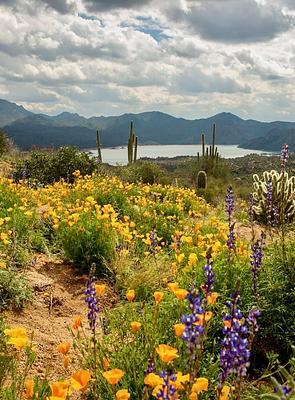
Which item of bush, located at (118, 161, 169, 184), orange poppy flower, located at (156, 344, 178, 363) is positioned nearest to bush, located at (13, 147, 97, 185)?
bush, located at (118, 161, 169, 184)

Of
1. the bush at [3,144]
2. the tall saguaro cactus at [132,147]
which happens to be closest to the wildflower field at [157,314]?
the tall saguaro cactus at [132,147]

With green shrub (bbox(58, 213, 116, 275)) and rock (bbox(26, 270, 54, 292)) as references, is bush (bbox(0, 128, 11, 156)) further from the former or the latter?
rock (bbox(26, 270, 54, 292))

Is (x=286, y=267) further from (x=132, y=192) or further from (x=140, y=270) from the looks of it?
(x=132, y=192)

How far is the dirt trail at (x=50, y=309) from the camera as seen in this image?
364 centimetres

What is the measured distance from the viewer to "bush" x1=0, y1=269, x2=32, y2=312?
14.2 feet

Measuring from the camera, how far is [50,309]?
15.1 ft

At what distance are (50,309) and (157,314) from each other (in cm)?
151

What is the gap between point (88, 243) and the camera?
582cm

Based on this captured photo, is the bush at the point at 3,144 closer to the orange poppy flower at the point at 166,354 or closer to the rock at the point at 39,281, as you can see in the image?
the rock at the point at 39,281

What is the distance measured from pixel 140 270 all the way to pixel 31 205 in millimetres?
3285

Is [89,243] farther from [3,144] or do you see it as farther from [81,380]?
[3,144]

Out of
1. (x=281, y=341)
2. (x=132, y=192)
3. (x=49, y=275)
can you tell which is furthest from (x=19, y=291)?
(x=132, y=192)

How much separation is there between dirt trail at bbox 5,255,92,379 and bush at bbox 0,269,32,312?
0.09 metres

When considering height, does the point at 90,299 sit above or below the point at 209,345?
above
